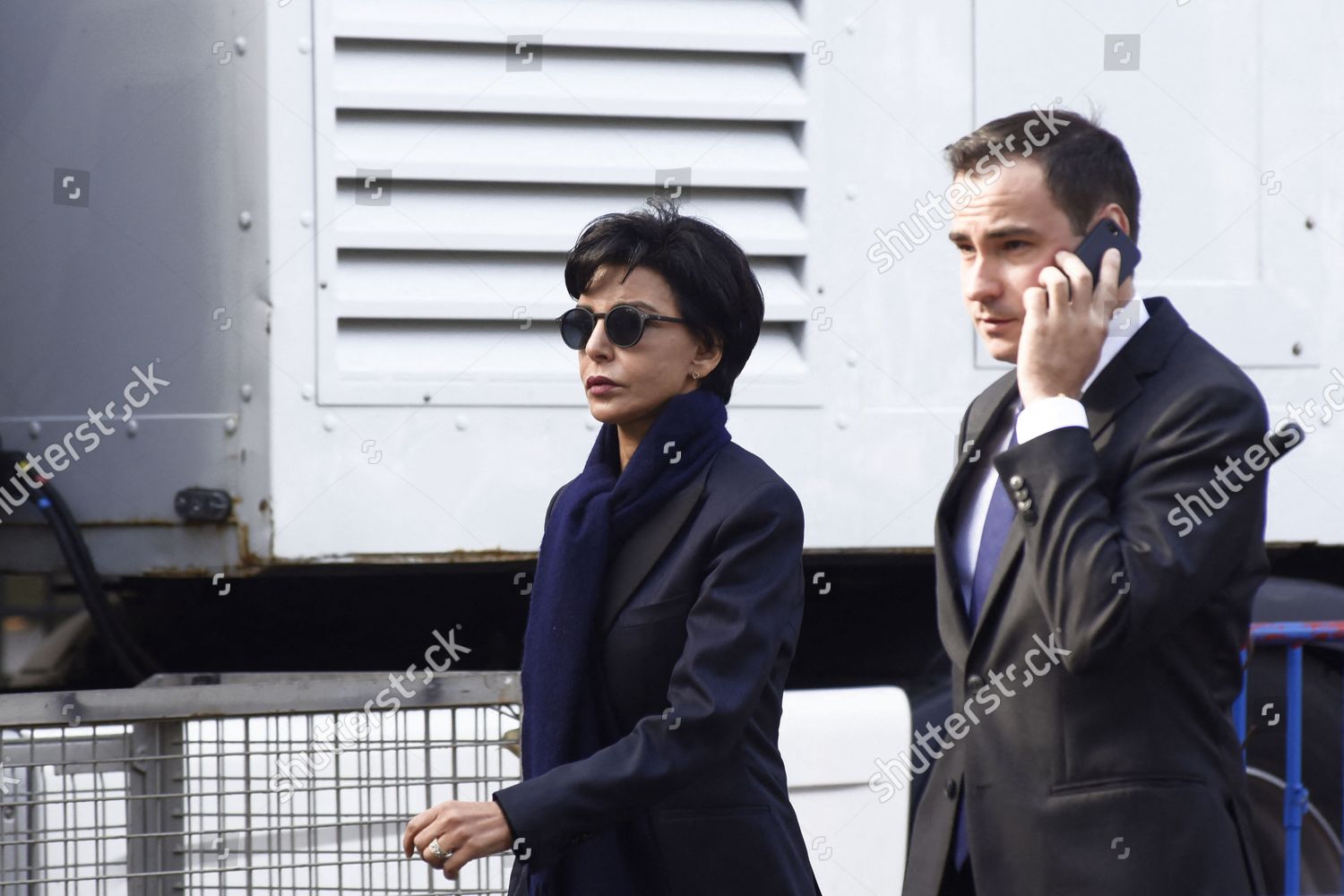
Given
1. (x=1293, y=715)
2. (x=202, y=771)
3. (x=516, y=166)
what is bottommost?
(x=1293, y=715)

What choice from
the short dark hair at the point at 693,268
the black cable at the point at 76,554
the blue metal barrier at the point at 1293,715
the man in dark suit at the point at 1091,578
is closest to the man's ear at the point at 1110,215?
the man in dark suit at the point at 1091,578

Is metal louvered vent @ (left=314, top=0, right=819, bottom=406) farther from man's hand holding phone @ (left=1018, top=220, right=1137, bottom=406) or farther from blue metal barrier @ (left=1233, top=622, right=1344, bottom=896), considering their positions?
man's hand holding phone @ (left=1018, top=220, right=1137, bottom=406)

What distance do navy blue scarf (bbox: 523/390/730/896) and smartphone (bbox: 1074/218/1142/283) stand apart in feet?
1.78

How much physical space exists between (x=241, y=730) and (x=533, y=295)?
122 cm

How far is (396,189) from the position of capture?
10.8 feet

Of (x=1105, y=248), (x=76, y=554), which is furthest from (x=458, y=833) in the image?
(x=76, y=554)

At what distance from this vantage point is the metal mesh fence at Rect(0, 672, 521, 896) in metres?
2.22

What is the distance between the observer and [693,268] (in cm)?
209

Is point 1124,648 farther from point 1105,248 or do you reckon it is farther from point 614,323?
point 614,323

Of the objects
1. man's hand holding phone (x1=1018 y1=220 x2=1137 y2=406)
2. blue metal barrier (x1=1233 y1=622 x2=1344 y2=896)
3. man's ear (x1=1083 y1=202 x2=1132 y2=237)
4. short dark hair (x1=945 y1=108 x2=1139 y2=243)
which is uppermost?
short dark hair (x1=945 y1=108 x2=1139 y2=243)

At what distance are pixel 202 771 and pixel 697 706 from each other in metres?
0.96

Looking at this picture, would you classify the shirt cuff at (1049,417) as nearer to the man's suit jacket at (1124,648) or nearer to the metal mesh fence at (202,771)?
the man's suit jacket at (1124,648)

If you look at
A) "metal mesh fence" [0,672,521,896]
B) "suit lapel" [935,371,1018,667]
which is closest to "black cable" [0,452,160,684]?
"metal mesh fence" [0,672,521,896]

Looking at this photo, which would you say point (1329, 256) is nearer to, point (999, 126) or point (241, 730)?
point (999, 126)
